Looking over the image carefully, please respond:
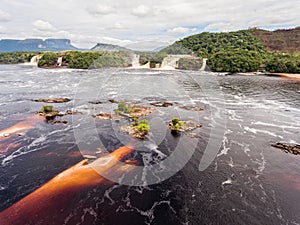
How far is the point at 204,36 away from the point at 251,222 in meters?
132

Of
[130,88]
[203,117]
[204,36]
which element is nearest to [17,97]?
[130,88]

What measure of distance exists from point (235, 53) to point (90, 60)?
6686cm

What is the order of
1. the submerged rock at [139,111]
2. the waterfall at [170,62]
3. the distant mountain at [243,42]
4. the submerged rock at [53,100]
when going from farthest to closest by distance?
1. the distant mountain at [243,42]
2. the waterfall at [170,62]
3. the submerged rock at [53,100]
4. the submerged rock at [139,111]

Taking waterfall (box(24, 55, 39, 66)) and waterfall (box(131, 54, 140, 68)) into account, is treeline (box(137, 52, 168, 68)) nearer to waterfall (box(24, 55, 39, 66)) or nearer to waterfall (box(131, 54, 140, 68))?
waterfall (box(131, 54, 140, 68))

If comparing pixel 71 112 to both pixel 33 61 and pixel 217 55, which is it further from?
pixel 33 61

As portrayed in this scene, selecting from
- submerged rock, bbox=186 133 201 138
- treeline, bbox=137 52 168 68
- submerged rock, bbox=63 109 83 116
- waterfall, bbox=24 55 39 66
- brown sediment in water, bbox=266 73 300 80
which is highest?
treeline, bbox=137 52 168 68

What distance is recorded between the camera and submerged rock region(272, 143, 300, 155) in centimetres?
2587

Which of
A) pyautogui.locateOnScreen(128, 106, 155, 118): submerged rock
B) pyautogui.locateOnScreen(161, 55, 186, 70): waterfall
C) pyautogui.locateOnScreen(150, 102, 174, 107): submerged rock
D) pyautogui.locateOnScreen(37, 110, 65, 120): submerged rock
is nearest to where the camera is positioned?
pyautogui.locateOnScreen(37, 110, 65, 120): submerged rock

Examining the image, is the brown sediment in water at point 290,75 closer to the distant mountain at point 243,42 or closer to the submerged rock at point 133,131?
the distant mountain at point 243,42

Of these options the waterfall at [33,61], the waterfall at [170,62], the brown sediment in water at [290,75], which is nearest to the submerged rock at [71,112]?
the waterfall at [170,62]

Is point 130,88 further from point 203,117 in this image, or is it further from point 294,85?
point 294,85

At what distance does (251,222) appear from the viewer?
15727mm

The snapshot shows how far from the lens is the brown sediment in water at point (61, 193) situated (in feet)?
51.8

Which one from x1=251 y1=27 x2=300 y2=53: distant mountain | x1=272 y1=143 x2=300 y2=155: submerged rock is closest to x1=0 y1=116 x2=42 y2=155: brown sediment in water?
x1=272 y1=143 x2=300 y2=155: submerged rock
